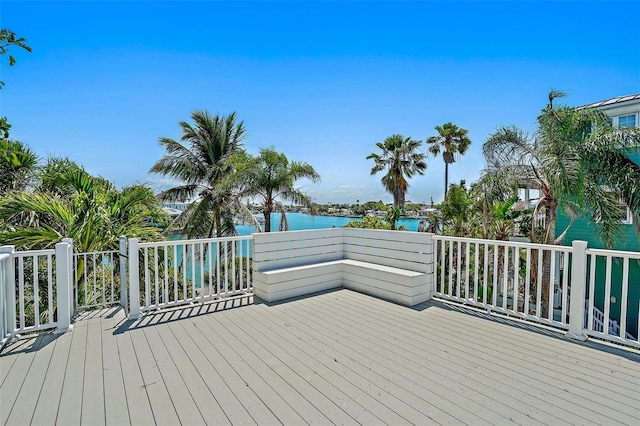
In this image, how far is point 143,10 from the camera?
6.12 metres

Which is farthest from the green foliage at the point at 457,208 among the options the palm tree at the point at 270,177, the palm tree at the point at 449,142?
the palm tree at the point at 270,177

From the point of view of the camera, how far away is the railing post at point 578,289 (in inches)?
120

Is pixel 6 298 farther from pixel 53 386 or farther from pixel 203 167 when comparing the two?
pixel 203 167

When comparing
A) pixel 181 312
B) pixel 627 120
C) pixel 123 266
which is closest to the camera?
pixel 123 266

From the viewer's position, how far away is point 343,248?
550 centimetres

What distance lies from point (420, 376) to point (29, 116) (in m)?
11.5

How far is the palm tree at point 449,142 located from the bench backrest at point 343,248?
16.6 meters

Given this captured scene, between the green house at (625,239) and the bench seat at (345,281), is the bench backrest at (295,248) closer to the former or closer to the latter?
the bench seat at (345,281)

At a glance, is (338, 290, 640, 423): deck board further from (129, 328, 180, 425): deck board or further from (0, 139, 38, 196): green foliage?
(0, 139, 38, 196): green foliage

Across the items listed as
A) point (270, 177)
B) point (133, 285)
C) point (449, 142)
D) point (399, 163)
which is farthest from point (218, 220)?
point (449, 142)

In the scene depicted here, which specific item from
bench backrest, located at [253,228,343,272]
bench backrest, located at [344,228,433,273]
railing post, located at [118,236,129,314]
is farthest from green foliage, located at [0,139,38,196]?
bench backrest, located at [344,228,433,273]

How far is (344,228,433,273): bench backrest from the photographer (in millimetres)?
4355

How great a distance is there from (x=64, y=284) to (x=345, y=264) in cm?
355

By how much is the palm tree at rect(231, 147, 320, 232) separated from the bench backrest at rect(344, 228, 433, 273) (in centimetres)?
446
